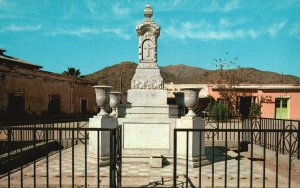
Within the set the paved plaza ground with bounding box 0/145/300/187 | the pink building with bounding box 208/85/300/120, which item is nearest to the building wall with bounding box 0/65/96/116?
the paved plaza ground with bounding box 0/145/300/187

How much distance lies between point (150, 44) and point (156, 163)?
398 centimetres

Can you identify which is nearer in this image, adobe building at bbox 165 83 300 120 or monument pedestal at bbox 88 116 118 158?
monument pedestal at bbox 88 116 118 158

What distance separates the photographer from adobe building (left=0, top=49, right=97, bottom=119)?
21.7m

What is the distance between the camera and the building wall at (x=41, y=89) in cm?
2159

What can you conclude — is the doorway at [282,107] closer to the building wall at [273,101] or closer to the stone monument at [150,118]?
the building wall at [273,101]

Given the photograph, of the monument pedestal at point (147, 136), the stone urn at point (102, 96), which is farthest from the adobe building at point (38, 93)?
the monument pedestal at point (147, 136)

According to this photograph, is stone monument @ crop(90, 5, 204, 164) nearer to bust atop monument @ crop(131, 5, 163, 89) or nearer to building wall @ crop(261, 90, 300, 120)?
bust atop monument @ crop(131, 5, 163, 89)

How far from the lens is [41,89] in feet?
83.9

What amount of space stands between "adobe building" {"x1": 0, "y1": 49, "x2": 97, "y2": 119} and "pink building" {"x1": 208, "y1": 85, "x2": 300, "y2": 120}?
54.5ft

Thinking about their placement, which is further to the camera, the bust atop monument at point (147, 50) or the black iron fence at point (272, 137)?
the bust atop monument at point (147, 50)

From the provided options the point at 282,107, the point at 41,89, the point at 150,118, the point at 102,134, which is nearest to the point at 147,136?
the point at 150,118

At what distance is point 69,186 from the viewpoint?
229 inches

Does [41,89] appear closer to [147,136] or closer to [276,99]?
[147,136]

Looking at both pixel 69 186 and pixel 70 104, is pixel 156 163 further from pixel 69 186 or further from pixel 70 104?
pixel 70 104
